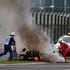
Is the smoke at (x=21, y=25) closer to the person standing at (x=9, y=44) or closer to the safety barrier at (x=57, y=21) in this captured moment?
the person standing at (x=9, y=44)

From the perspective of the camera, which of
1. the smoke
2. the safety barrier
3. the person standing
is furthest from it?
the safety barrier

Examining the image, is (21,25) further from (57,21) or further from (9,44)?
(57,21)

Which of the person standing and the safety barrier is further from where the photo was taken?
the safety barrier

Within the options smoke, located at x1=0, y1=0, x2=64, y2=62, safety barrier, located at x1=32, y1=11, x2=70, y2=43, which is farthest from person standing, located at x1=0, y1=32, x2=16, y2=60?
safety barrier, located at x1=32, y1=11, x2=70, y2=43

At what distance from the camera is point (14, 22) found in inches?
941

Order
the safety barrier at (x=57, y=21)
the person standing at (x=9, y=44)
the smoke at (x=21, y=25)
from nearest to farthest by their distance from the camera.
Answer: the person standing at (x=9, y=44), the smoke at (x=21, y=25), the safety barrier at (x=57, y=21)

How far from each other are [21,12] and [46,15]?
70.2 feet

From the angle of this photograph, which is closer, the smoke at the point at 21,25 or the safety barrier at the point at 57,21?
the smoke at the point at 21,25

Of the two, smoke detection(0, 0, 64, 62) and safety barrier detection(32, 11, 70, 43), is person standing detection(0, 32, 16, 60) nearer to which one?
smoke detection(0, 0, 64, 62)

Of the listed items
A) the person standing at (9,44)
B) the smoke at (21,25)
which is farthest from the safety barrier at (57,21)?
the person standing at (9,44)

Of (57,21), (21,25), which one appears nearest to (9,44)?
(21,25)

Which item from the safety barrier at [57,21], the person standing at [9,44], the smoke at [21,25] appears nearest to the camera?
the person standing at [9,44]

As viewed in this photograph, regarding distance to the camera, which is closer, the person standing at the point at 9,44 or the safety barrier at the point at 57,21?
the person standing at the point at 9,44

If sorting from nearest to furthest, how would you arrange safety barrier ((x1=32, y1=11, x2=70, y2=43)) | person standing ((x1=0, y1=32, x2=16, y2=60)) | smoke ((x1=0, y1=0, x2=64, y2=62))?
person standing ((x1=0, y1=32, x2=16, y2=60))
smoke ((x1=0, y1=0, x2=64, y2=62))
safety barrier ((x1=32, y1=11, x2=70, y2=43))
